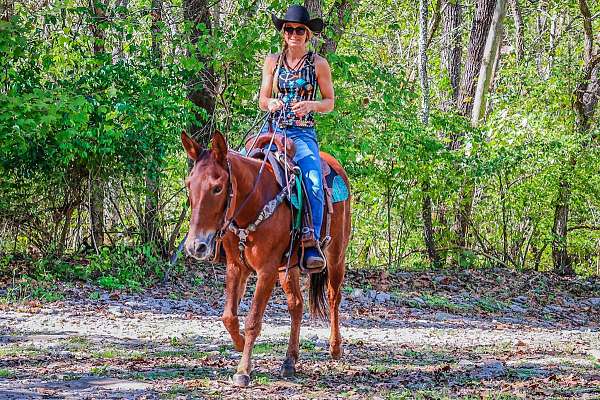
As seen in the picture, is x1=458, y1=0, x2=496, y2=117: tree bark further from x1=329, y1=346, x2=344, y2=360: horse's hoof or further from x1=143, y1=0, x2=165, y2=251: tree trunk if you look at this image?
x1=329, y1=346, x2=344, y2=360: horse's hoof

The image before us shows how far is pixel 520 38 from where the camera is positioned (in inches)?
998

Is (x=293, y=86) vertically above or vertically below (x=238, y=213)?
above

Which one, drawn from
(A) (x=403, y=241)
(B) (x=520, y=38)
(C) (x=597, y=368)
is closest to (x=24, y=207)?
(A) (x=403, y=241)

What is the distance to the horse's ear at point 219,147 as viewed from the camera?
21.2ft

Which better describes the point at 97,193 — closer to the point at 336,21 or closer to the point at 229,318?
the point at 336,21

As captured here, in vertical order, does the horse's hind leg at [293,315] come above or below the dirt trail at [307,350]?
above

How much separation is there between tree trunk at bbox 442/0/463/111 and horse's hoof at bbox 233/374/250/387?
1647 cm

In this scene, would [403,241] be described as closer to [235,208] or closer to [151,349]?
[151,349]

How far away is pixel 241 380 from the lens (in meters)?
6.76

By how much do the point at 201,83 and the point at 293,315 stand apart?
26.5 ft

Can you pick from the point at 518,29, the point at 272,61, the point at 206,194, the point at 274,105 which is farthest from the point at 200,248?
the point at 518,29

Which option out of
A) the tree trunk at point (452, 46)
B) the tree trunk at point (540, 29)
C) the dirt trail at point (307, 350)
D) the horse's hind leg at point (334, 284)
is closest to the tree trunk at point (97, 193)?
the dirt trail at point (307, 350)

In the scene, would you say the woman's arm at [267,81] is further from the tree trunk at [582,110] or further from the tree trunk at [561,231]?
the tree trunk at [582,110]

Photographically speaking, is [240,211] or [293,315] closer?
[240,211]
